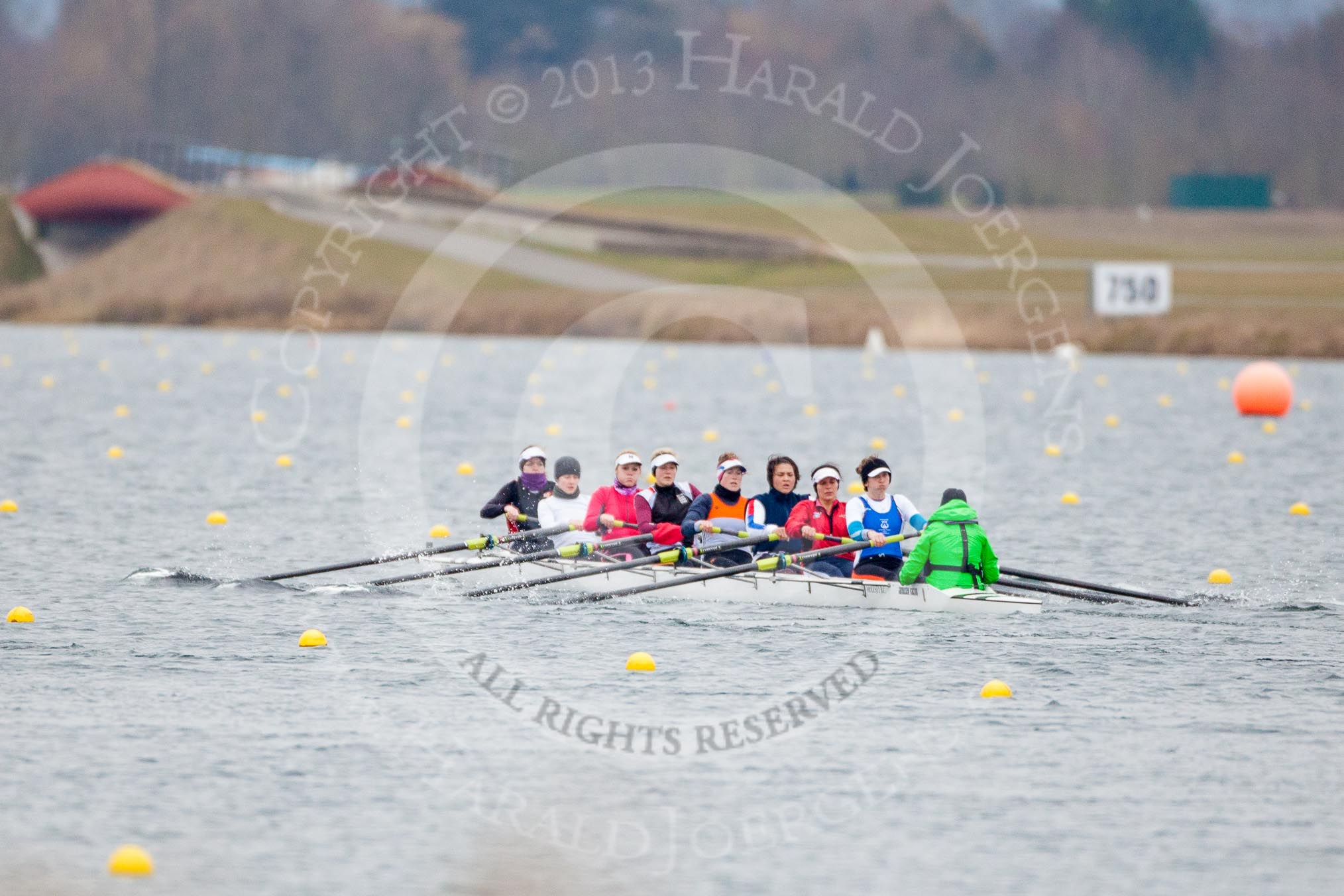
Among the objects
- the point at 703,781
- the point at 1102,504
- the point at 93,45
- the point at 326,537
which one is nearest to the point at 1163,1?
the point at 93,45

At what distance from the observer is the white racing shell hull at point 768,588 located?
15719 mm

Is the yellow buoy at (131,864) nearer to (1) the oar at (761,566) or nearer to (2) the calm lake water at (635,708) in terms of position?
(2) the calm lake water at (635,708)

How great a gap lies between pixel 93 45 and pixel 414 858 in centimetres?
7998

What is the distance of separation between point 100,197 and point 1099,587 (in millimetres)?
62407

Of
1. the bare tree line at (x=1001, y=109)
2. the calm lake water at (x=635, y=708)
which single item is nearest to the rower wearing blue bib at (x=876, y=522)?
the calm lake water at (x=635, y=708)

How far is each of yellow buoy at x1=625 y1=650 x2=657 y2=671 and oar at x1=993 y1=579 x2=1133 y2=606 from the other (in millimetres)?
3544

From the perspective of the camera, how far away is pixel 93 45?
8381 centimetres

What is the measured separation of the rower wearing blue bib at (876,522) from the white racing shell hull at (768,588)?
1.24 ft

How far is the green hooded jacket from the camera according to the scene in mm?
15773

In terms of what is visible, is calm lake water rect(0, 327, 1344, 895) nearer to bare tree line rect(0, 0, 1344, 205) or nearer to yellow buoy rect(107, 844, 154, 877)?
yellow buoy rect(107, 844, 154, 877)

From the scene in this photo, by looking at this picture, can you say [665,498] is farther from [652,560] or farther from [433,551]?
[433,551]

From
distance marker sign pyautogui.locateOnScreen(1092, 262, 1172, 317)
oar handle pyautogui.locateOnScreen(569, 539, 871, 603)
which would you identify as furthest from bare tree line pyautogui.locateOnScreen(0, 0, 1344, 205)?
oar handle pyautogui.locateOnScreen(569, 539, 871, 603)

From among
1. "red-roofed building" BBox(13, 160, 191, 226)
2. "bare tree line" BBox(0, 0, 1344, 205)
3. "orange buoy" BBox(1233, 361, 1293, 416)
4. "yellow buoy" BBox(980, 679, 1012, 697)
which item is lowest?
"yellow buoy" BBox(980, 679, 1012, 697)

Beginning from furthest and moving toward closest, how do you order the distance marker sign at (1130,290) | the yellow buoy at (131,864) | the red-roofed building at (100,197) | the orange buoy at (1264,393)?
the red-roofed building at (100,197) < the distance marker sign at (1130,290) < the orange buoy at (1264,393) < the yellow buoy at (131,864)
